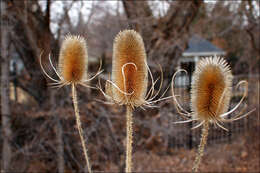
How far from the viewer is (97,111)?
3832 mm

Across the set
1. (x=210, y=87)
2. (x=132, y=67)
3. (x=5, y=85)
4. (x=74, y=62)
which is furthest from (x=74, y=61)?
(x=5, y=85)

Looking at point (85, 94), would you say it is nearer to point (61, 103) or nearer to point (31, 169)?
point (61, 103)

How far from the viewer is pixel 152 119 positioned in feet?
14.2

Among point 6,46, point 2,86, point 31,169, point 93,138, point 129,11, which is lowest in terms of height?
point 31,169

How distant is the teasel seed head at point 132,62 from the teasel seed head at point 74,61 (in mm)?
144

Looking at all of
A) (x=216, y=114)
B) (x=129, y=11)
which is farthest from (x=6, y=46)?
(x=216, y=114)

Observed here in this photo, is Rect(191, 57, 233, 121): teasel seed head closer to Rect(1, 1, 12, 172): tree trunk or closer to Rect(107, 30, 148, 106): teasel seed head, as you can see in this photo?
Rect(107, 30, 148, 106): teasel seed head

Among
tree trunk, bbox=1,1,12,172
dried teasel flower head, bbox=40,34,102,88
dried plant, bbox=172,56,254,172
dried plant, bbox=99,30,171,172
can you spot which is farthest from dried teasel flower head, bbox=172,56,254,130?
tree trunk, bbox=1,1,12,172

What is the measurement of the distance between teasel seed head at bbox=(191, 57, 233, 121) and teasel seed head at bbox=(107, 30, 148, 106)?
17cm

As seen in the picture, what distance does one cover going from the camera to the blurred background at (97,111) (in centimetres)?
349

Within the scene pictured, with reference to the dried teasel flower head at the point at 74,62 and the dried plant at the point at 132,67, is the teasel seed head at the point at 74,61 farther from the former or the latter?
the dried plant at the point at 132,67

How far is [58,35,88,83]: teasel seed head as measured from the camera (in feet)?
3.14

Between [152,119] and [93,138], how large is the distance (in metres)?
1.05

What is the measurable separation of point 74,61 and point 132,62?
24 centimetres
